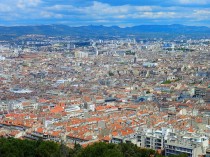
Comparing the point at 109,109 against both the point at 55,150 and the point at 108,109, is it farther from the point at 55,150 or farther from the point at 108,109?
the point at 55,150

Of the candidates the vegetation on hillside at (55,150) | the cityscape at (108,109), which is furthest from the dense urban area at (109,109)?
the vegetation on hillside at (55,150)

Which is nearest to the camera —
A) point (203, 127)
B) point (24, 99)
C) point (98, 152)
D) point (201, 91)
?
point (98, 152)

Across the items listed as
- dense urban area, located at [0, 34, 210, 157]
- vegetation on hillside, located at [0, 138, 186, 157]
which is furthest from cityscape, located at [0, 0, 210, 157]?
vegetation on hillside, located at [0, 138, 186, 157]

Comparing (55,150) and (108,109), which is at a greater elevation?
(55,150)

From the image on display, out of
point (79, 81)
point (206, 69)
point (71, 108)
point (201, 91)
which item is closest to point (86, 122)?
point (71, 108)

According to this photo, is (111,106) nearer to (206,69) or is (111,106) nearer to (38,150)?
(38,150)

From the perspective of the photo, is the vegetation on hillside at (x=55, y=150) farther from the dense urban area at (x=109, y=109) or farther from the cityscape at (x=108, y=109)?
the dense urban area at (x=109, y=109)

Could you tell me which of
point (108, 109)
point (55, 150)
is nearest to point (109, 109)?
point (108, 109)

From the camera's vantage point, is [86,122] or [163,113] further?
[163,113]

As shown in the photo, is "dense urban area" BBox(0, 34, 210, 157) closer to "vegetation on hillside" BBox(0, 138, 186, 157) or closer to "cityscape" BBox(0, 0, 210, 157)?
"cityscape" BBox(0, 0, 210, 157)

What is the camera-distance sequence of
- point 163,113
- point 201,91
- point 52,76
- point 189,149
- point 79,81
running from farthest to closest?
point 52,76, point 79,81, point 201,91, point 163,113, point 189,149

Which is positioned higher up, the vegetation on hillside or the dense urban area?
the vegetation on hillside
